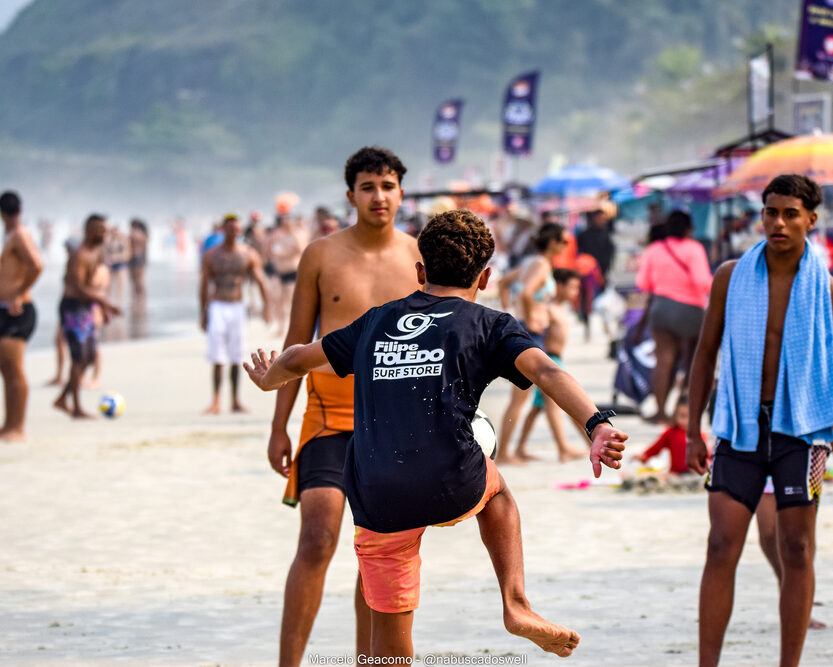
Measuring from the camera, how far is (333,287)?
15.6 ft

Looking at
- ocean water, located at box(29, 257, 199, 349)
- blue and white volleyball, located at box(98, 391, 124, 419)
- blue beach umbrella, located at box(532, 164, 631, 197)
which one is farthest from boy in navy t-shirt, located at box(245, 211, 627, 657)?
blue beach umbrella, located at box(532, 164, 631, 197)

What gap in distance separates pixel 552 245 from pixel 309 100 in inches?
6870

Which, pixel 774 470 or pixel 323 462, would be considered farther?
pixel 323 462

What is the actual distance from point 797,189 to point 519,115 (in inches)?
1147

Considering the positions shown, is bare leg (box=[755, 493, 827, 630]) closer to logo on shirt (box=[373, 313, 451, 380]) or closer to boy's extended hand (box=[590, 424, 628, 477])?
boy's extended hand (box=[590, 424, 628, 477])

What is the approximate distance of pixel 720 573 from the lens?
4.32 m

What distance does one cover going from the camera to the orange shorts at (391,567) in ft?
11.6

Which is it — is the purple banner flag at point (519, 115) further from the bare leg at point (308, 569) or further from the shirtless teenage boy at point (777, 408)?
the bare leg at point (308, 569)

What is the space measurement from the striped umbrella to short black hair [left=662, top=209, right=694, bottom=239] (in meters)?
0.40

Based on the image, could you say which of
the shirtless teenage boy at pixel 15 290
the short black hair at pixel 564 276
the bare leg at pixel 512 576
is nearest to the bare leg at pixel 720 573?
the bare leg at pixel 512 576

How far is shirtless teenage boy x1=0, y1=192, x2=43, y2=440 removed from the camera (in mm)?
10445

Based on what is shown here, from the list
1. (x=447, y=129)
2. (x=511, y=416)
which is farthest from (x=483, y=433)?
(x=447, y=129)

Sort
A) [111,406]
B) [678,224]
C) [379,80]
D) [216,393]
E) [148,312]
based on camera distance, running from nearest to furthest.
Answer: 1. [678,224]
2. [111,406]
3. [216,393]
4. [148,312]
5. [379,80]

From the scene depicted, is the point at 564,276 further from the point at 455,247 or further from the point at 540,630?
the point at 540,630
